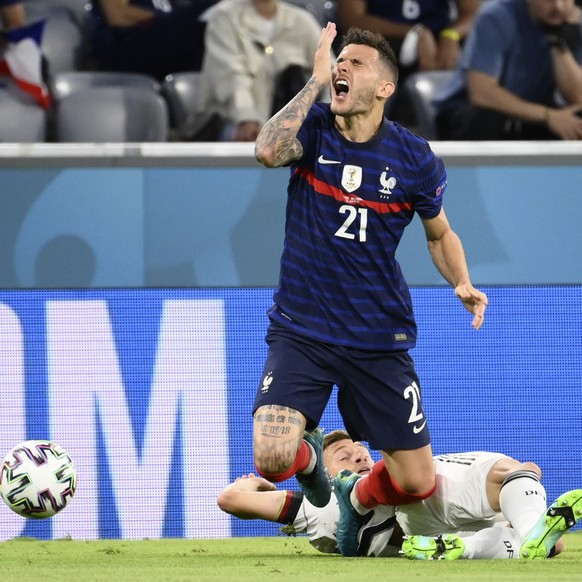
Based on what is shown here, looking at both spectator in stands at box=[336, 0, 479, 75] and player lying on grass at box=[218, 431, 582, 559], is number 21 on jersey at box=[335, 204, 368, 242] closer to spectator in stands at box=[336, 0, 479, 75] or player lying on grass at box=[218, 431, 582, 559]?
player lying on grass at box=[218, 431, 582, 559]

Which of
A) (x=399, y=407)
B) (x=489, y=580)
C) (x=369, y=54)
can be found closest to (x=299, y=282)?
(x=399, y=407)

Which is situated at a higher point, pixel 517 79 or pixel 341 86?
pixel 341 86

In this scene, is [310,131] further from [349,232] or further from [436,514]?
[436,514]

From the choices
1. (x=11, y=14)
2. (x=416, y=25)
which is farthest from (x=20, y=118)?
(x=416, y=25)

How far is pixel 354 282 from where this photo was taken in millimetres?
5277

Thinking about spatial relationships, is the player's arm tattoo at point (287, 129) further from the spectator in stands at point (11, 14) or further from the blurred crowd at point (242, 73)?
the spectator in stands at point (11, 14)

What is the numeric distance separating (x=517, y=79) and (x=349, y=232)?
295 centimetres

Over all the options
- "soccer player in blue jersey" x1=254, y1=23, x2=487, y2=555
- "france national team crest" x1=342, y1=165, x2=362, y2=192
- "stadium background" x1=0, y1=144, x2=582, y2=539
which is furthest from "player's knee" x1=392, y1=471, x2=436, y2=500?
"stadium background" x1=0, y1=144, x2=582, y2=539

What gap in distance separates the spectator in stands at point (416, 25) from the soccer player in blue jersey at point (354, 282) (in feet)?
9.36

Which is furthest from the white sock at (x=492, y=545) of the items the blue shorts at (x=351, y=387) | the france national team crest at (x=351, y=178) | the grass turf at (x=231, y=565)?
the france national team crest at (x=351, y=178)

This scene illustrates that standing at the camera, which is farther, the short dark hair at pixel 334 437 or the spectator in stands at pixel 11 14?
the spectator in stands at pixel 11 14

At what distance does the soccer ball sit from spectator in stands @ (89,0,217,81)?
3.29m

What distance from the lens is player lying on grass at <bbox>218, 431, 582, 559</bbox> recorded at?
5023 millimetres

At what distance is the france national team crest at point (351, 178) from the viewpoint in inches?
207
